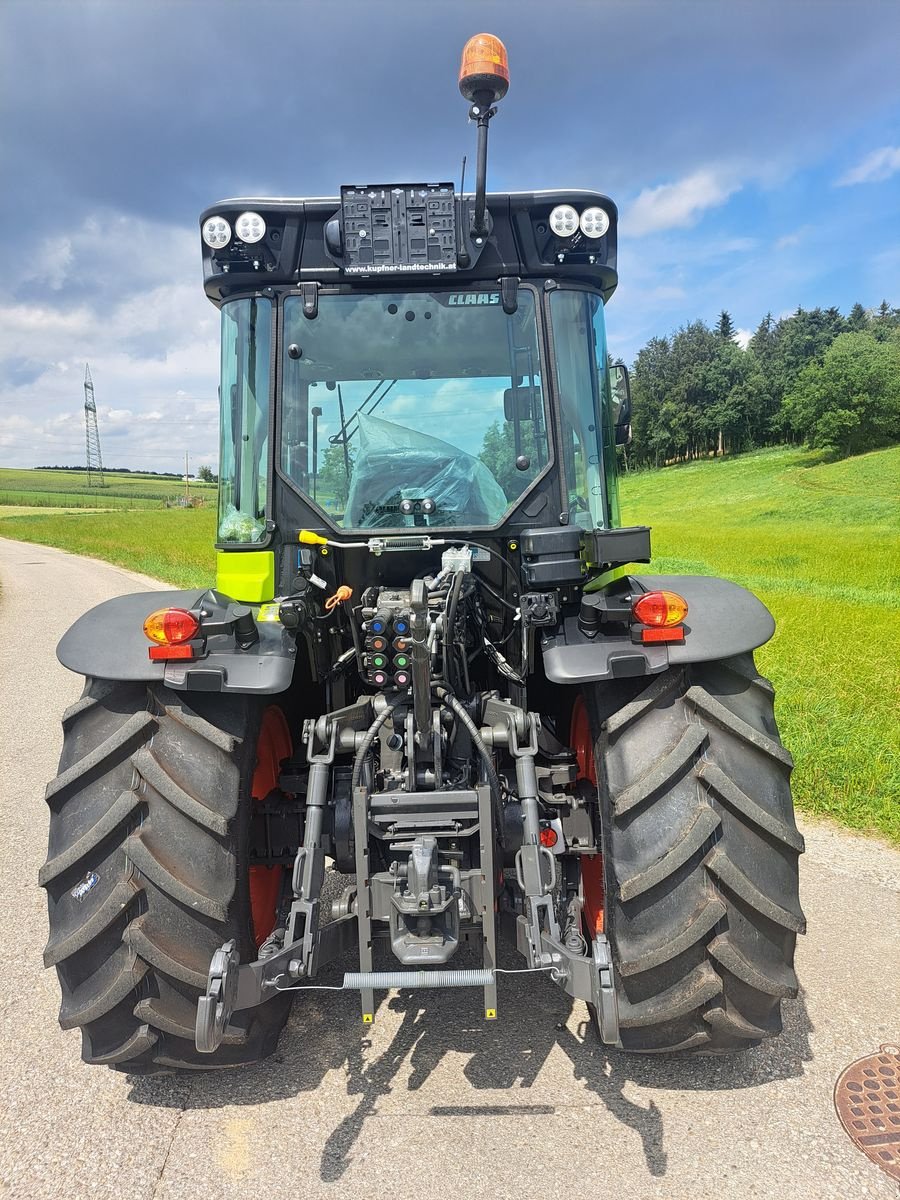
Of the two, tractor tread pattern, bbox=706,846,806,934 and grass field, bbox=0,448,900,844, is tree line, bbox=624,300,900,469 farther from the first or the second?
tractor tread pattern, bbox=706,846,806,934

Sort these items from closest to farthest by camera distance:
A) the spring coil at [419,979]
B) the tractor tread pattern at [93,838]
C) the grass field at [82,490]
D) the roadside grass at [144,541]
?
A: the spring coil at [419,979] < the tractor tread pattern at [93,838] < the roadside grass at [144,541] < the grass field at [82,490]

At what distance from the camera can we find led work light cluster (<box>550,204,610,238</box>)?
3062 mm

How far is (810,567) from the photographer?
18.2 meters

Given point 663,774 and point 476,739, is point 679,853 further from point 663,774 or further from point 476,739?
point 476,739

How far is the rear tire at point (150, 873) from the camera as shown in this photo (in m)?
2.40

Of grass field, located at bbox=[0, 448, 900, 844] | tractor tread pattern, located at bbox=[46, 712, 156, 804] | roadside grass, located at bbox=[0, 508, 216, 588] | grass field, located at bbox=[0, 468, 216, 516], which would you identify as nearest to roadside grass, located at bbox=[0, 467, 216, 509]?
grass field, located at bbox=[0, 468, 216, 516]

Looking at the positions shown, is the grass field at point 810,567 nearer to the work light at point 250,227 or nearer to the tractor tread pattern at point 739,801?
the tractor tread pattern at point 739,801

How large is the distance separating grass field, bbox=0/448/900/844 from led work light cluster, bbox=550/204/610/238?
12.5ft

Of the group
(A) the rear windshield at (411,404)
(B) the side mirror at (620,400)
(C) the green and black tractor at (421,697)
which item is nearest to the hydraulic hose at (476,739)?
(C) the green and black tractor at (421,697)

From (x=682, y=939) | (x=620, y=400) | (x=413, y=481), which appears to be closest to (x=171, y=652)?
(x=413, y=481)

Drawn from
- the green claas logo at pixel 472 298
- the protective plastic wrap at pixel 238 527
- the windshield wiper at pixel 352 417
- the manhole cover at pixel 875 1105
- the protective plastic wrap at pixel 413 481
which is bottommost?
the manhole cover at pixel 875 1105

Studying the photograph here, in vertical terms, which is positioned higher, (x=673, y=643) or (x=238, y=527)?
(x=238, y=527)

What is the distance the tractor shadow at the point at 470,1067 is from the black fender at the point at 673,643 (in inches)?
52.8

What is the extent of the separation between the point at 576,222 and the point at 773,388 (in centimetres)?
8394
